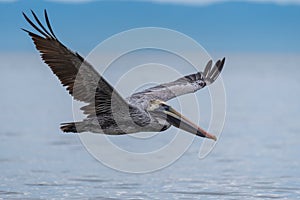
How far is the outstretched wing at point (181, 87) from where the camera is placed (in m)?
14.5

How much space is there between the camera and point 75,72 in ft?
40.4

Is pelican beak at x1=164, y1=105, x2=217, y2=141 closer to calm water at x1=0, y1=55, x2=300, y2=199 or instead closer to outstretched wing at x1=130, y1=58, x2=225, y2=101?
outstretched wing at x1=130, y1=58, x2=225, y2=101

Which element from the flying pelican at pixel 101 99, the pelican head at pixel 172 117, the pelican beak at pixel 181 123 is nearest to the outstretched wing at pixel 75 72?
the flying pelican at pixel 101 99

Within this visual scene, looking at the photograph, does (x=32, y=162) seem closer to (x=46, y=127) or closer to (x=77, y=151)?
(x=77, y=151)

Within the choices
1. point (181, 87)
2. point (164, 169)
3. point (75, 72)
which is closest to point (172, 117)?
point (181, 87)

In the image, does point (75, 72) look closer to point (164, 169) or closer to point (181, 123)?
point (181, 123)

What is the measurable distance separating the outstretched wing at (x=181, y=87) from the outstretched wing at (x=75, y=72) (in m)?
1.23

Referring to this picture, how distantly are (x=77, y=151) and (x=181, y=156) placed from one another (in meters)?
2.44

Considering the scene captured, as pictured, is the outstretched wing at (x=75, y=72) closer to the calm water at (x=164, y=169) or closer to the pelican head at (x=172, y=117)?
the pelican head at (x=172, y=117)

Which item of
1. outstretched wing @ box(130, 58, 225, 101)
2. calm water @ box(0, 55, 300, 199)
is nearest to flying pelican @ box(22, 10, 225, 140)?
outstretched wing @ box(130, 58, 225, 101)

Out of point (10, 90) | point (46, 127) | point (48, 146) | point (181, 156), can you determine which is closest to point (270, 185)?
point (181, 156)

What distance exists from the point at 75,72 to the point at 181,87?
10.8 feet

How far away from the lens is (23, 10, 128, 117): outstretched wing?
12.1 metres

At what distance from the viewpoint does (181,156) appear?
65.1 ft
